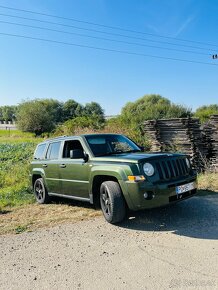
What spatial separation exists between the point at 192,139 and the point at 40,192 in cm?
682

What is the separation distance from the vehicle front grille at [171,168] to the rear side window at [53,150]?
10.0ft

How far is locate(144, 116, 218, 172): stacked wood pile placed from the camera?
1277cm

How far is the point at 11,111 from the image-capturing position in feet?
498

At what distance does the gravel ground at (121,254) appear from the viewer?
3879mm

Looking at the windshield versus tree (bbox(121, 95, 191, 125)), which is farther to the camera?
tree (bbox(121, 95, 191, 125))

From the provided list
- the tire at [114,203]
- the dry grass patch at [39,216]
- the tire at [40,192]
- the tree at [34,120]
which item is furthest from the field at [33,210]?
the tree at [34,120]

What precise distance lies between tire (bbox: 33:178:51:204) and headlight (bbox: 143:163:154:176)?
371 cm

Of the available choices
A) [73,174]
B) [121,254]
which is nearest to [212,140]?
[73,174]

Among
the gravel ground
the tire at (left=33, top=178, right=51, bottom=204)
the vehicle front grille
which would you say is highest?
the vehicle front grille

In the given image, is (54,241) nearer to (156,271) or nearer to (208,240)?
(156,271)

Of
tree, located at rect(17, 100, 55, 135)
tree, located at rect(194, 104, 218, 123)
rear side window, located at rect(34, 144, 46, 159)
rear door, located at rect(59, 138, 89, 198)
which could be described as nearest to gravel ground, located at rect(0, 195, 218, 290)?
rear door, located at rect(59, 138, 89, 198)

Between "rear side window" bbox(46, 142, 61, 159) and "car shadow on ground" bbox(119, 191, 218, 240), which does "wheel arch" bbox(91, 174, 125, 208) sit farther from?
"rear side window" bbox(46, 142, 61, 159)

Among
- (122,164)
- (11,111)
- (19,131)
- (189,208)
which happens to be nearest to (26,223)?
(122,164)

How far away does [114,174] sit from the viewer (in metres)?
6.05
